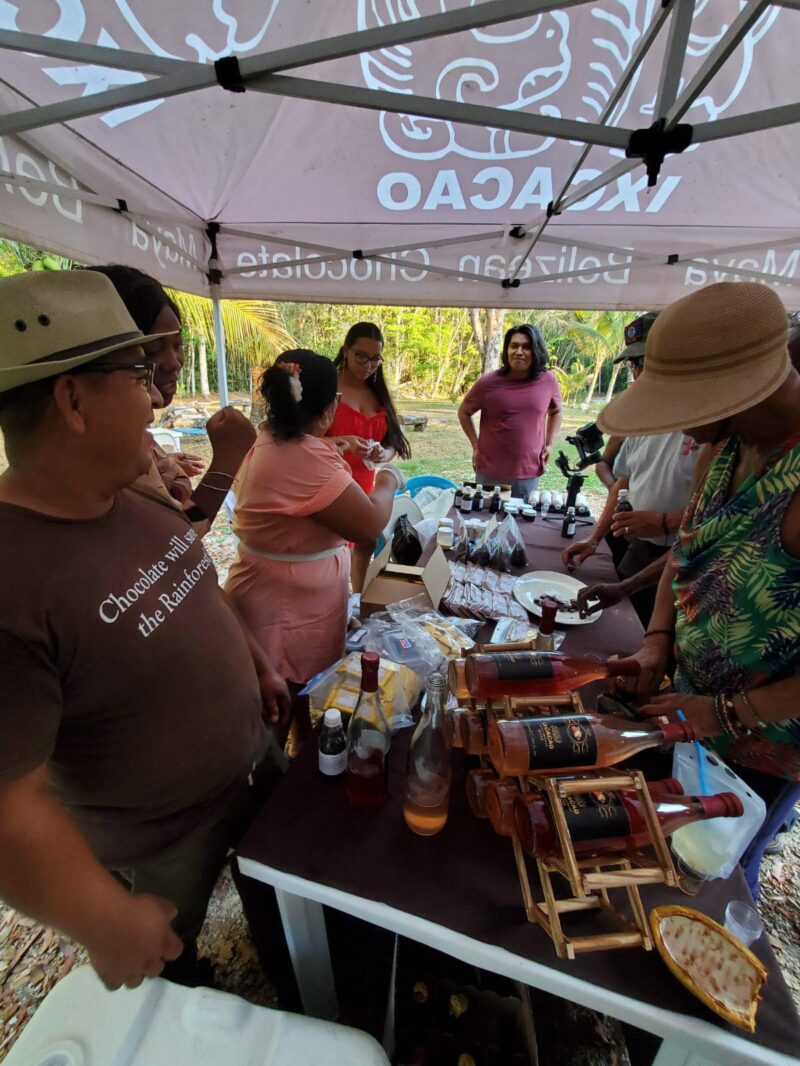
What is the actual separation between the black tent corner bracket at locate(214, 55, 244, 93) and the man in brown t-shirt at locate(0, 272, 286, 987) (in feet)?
3.13

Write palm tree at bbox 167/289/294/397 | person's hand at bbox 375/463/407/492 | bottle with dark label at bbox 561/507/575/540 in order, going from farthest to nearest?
palm tree at bbox 167/289/294/397 < bottle with dark label at bbox 561/507/575/540 < person's hand at bbox 375/463/407/492

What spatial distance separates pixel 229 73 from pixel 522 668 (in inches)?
73.6

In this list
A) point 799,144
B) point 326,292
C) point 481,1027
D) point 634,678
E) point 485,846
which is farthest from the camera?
point 326,292

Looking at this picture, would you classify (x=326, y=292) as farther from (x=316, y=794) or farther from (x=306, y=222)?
(x=316, y=794)

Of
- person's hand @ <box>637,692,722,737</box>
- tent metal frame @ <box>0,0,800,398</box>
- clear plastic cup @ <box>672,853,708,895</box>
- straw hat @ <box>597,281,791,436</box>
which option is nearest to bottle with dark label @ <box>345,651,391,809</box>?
clear plastic cup @ <box>672,853,708,895</box>

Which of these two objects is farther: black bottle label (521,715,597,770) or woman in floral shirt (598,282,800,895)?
woman in floral shirt (598,282,800,895)

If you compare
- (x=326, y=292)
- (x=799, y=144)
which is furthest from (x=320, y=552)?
(x=799, y=144)

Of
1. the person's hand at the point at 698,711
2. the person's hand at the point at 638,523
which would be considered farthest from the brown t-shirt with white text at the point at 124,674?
the person's hand at the point at 638,523

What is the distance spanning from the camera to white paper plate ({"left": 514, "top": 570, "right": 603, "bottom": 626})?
172 centimetres

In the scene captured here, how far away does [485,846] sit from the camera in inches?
36.0

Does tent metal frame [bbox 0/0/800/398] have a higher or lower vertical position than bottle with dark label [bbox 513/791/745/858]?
higher

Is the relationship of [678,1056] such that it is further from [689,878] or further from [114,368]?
[114,368]

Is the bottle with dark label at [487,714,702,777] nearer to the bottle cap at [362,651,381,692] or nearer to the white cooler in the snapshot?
the bottle cap at [362,651,381,692]

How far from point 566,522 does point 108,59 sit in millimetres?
2739
